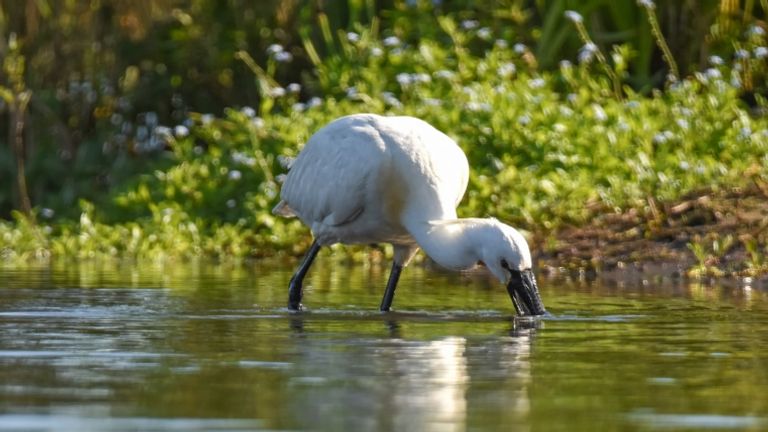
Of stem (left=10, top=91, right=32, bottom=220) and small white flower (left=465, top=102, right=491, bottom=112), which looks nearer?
small white flower (left=465, top=102, right=491, bottom=112)

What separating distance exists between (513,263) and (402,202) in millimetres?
967

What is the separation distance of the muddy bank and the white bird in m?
2.72

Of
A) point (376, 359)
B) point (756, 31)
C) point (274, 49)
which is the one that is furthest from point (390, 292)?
point (756, 31)

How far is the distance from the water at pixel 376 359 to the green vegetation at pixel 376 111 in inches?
117

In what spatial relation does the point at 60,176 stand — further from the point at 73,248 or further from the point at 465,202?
the point at 465,202

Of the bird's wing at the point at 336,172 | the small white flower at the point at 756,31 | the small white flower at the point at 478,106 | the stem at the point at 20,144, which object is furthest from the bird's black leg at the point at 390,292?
the stem at the point at 20,144

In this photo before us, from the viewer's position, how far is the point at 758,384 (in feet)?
20.7

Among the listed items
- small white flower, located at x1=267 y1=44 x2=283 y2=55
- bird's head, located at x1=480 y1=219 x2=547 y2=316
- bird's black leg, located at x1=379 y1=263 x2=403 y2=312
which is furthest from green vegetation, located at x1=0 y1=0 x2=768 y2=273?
bird's head, located at x1=480 y1=219 x2=547 y2=316

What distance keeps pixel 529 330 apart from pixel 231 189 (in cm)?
717

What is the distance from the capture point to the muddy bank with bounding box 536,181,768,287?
1205 cm

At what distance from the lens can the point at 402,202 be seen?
9391mm

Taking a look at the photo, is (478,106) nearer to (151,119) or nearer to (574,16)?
(574,16)

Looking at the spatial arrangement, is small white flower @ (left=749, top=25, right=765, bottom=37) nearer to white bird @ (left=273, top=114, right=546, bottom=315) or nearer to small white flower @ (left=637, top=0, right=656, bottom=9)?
small white flower @ (left=637, top=0, right=656, bottom=9)

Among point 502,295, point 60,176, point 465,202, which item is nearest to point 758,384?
point 502,295
